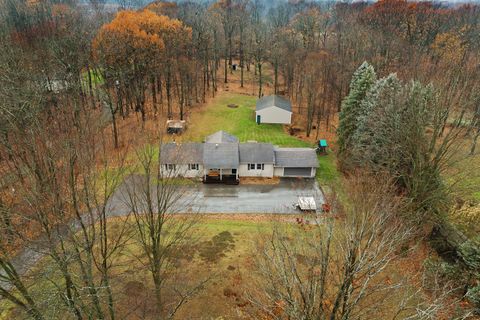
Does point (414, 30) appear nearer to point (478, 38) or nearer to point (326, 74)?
point (478, 38)

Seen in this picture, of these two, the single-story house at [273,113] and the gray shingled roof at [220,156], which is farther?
the single-story house at [273,113]

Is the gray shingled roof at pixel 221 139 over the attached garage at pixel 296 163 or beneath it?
over

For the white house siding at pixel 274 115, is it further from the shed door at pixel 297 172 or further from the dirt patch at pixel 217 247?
the dirt patch at pixel 217 247

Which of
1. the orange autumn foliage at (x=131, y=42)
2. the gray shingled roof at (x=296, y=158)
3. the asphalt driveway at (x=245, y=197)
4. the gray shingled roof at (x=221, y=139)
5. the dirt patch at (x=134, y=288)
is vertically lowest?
the dirt patch at (x=134, y=288)

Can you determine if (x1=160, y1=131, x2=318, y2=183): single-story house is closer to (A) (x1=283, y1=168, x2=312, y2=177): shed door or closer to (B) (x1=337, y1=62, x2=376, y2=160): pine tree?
(A) (x1=283, y1=168, x2=312, y2=177): shed door

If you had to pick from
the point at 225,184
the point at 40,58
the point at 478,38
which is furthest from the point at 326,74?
the point at 40,58

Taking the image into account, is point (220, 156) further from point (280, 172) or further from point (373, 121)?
point (373, 121)

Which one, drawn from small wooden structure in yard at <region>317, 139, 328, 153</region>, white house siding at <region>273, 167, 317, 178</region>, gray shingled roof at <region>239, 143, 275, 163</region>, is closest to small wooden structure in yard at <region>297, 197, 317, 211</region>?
white house siding at <region>273, 167, 317, 178</region>

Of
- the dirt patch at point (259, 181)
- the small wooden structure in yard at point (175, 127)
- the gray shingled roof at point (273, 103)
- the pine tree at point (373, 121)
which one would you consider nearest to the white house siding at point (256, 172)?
the dirt patch at point (259, 181)
